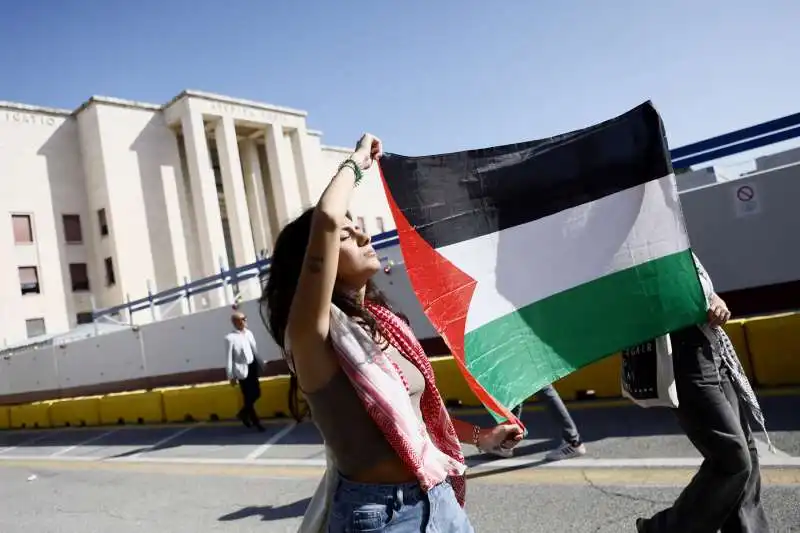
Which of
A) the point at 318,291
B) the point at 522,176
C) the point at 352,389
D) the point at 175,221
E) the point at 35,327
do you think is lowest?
the point at 352,389

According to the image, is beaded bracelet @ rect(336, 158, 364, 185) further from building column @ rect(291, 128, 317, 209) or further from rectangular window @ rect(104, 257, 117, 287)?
building column @ rect(291, 128, 317, 209)

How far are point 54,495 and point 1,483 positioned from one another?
2071 mm

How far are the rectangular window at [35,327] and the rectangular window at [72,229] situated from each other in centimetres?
472

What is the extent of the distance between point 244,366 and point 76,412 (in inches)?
311

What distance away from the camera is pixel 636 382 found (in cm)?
306

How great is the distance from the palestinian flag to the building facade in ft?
90.9

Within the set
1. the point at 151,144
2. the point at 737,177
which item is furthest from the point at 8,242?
the point at 737,177

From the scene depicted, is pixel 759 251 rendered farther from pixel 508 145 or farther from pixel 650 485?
pixel 508 145

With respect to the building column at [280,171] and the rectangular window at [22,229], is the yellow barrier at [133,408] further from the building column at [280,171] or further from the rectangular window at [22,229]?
the building column at [280,171]

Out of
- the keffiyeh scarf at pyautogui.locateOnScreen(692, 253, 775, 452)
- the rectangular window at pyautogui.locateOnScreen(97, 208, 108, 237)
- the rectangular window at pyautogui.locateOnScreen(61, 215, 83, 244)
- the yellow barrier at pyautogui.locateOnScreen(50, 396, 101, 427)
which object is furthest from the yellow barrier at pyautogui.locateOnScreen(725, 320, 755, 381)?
the rectangular window at pyautogui.locateOnScreen(61, 215, 83, 244)

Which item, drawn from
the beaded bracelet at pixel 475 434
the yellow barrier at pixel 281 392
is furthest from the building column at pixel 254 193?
the beaded bracelet at pixel 475 434

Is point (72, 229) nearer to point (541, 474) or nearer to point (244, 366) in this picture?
point (244, 366)

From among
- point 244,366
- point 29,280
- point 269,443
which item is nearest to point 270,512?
point 269,443

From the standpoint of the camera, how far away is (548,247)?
3410mm
